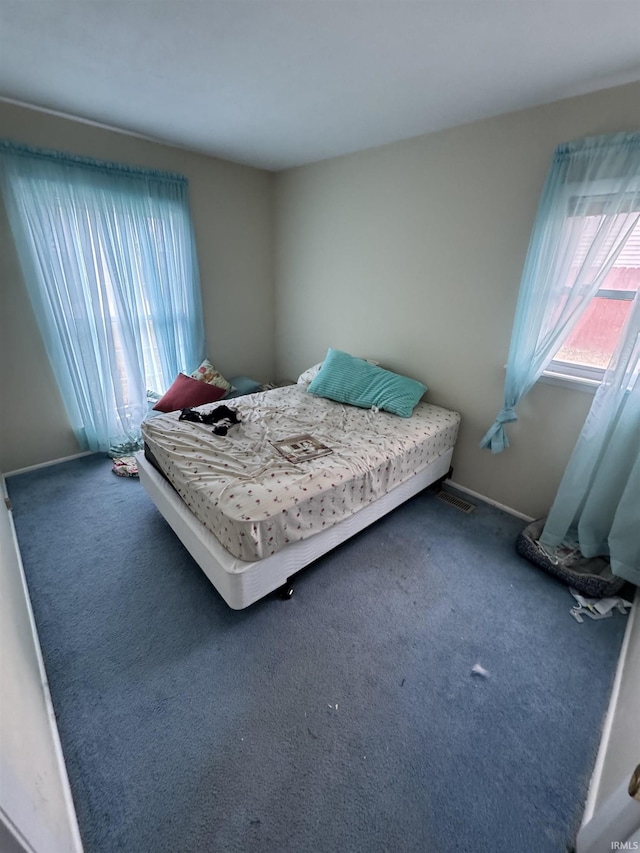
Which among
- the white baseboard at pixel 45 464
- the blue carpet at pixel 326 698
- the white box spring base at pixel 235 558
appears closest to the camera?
the blue carpet at pixel 326 698

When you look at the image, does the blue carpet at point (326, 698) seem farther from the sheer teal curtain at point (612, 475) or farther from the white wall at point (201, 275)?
the white wall at point (201, 275)

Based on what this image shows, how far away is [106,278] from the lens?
2629 mm

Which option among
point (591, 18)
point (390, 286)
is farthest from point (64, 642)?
point (591, 18)

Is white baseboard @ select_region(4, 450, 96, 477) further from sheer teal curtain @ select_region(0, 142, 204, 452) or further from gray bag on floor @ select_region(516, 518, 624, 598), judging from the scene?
gray bag on floor @ select_region(516, 518, 624, 598)

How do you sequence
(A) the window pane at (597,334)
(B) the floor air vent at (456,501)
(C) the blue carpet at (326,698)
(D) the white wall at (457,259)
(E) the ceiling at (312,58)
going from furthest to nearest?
(B) the floor air vent at (456,501) < (D) the white wall at (457,259) < (A) the window pane at (597,334) < (E) the ceiling at (312,58) < (C) the blue carpet at (326,698)

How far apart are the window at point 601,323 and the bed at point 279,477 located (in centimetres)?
76

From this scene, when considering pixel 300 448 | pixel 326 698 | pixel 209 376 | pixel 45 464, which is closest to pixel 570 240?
pixel 300 448

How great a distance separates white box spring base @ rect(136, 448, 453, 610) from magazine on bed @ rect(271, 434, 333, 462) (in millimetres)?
388

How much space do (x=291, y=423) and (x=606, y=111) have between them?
7.42 feet

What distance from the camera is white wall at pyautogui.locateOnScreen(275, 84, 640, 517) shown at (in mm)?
1988

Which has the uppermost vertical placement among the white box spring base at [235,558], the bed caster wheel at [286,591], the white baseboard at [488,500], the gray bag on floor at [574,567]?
the white box spring base at [235,558]

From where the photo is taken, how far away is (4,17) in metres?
1.33

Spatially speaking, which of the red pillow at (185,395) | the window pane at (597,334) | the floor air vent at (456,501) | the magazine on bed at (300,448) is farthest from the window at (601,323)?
the red pillow at (185,395)

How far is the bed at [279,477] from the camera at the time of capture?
4.97 ft
